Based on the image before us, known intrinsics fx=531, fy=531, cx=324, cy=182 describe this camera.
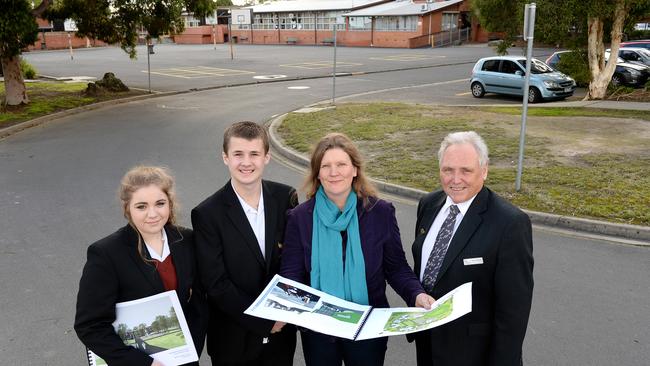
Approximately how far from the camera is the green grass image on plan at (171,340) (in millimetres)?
2721

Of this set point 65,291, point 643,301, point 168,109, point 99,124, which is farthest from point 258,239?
point 168,109

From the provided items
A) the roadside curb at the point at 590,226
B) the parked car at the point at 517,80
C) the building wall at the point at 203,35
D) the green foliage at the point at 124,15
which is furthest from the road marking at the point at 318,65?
the building wall at the point at 203,35

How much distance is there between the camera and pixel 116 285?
2.62 m

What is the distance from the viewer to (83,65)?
38.5 m

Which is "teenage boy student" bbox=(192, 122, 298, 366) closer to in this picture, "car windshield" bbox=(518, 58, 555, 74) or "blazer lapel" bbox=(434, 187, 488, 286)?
"blazer lapel" bbox=(434, 187, 488, 286)

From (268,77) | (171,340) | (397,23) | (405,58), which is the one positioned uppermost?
(397,23)

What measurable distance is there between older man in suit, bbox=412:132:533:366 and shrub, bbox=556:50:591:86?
898 inches

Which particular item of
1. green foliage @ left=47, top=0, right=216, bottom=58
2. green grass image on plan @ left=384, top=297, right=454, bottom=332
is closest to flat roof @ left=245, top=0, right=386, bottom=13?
green foliage @ left=47, top=0, right=216, bottom=58

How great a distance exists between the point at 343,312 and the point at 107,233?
17.7ft

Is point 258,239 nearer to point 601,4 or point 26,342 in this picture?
point 26,342

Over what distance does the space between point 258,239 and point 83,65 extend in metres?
40.4

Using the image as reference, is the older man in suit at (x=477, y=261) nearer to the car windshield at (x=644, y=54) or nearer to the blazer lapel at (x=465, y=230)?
the blazer lapel at (x=465, y=230)

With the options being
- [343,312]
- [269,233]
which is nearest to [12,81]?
[269,233]

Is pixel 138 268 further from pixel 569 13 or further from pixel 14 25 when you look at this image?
pixel 569 13
